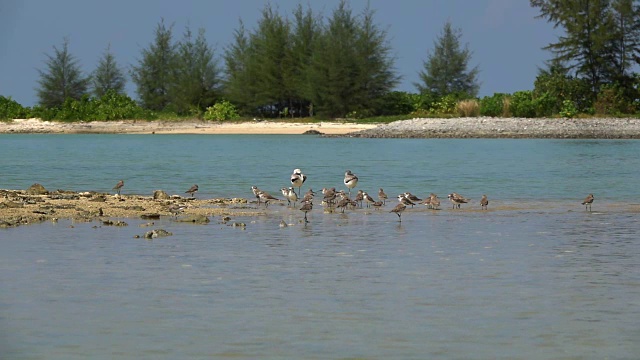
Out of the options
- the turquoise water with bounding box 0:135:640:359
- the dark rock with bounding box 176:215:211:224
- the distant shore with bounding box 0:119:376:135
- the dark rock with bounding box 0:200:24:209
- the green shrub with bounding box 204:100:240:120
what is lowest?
the turquoise water with bounding box 0:135:640:359

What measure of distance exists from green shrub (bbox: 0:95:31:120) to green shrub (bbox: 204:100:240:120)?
14.9 m

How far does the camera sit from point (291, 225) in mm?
17844

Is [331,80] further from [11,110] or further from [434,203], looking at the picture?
[434,203]

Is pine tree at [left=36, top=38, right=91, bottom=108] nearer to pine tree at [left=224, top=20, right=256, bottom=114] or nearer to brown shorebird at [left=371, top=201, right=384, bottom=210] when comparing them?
pine tree at [left=224, top=20, right=256, bottom=114]

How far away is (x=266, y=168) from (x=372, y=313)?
24897 mm

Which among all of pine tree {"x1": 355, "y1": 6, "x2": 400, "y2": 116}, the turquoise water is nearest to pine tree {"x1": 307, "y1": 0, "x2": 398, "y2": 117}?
pine tree {"x1": 355, "y1": 6, "x2": 400, "y2": 116}

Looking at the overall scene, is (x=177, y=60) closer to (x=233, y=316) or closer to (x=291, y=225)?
(x=291, y=225)

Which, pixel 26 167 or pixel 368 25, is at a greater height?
pixel 368 25

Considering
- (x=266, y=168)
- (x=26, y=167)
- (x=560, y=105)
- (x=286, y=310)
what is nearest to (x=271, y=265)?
(x=286, y=310)

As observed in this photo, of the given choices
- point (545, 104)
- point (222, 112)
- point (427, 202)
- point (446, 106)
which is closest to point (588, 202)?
point (427, 202)

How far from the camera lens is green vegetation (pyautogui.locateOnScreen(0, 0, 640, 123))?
2635 inches

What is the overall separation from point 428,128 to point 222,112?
52.0 ft

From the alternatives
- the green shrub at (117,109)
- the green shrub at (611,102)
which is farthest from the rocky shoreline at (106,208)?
the green shrub at (117,109)

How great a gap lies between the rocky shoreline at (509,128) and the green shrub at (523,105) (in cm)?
212
